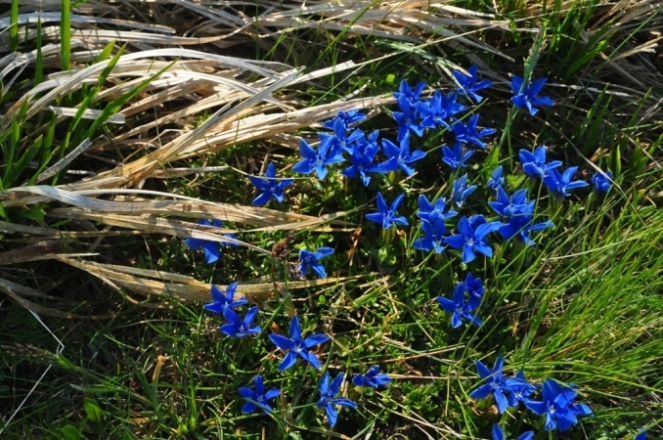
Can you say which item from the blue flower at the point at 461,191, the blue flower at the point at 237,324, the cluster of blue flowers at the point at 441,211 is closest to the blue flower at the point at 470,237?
the cluster of blue flowers at the point at 441,211

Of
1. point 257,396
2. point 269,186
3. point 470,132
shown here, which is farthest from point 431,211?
point 257,396

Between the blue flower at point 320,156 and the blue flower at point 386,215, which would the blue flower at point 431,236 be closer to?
the blue flower at point 386,215

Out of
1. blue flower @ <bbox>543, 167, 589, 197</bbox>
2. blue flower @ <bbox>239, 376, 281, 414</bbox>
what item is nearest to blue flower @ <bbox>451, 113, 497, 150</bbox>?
blue flower @ <bbox>543, 167, 589, 197</bbox>

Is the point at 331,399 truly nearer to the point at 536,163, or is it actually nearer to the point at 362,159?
the point at 362,159

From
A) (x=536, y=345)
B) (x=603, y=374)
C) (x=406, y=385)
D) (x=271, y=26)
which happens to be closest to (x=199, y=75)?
(x=271, y=26)

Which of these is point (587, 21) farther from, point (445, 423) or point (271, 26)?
point (445, 423)

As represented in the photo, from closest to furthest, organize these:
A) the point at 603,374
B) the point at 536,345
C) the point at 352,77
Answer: the point at 603,374 → the point at 536,345 → the point at 352,77

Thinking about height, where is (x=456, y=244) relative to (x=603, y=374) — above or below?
above
